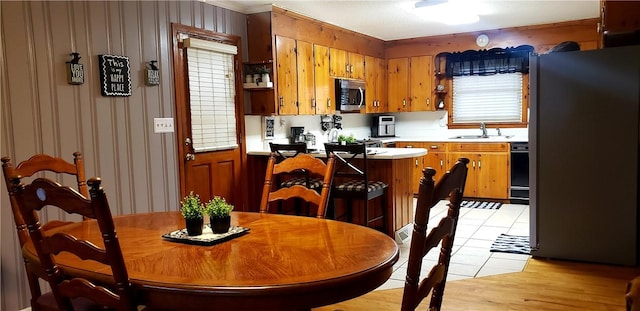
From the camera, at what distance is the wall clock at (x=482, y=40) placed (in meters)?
6.58

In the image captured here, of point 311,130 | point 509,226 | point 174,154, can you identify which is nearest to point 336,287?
point 174,154

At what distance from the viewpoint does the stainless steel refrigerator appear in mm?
3557

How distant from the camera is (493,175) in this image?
6.32 metres

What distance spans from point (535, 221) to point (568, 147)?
2.03 ft

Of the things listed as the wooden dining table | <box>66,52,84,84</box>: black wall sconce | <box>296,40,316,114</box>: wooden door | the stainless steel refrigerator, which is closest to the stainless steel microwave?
<box>296,40,316,114</box>: wooden door

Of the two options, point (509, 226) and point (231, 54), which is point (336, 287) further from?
point (509, 226)

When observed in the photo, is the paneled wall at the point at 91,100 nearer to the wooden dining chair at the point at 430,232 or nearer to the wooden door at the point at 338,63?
the wooden door at the point at 338,63

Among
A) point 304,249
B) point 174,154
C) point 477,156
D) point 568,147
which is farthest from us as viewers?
point 477,156

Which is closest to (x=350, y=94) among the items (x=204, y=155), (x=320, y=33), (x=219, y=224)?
(x=320, y=33)

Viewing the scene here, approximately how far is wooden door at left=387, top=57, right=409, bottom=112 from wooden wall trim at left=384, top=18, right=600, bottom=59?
113mm

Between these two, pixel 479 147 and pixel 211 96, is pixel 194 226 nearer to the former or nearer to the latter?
pixel 211 96

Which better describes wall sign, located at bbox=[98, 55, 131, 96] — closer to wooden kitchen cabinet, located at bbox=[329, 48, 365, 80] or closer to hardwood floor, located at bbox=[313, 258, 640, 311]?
hardwood floor, located at bbox=[313, 258, 640, 311]

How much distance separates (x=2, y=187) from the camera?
2830 millimetres

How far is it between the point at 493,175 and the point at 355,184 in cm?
292
